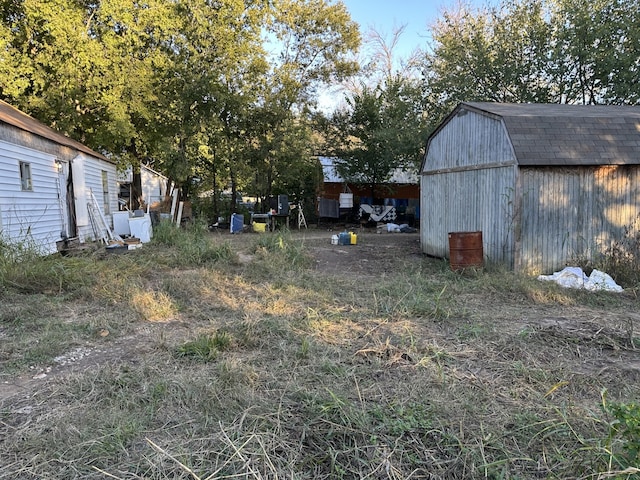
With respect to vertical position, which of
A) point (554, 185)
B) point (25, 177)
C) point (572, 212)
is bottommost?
point (572, 212)

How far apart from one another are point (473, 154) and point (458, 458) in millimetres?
7872

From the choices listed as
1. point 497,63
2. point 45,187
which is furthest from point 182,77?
point 497,63

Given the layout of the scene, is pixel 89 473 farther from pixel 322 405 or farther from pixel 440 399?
pixel 440 399

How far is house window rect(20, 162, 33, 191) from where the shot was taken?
9.16m

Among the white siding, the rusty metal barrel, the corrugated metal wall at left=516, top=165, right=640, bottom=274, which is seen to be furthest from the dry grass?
the white siding

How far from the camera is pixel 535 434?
246 cm

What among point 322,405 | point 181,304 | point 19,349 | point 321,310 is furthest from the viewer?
point 181,304

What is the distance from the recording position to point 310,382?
3.29m

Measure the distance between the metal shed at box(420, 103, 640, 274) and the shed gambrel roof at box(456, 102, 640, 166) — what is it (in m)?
0.02

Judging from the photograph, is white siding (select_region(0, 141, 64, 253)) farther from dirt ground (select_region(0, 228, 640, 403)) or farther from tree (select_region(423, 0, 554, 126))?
tree (select_region(423, 0, 554, 126))

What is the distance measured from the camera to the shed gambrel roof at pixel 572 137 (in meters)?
7.73

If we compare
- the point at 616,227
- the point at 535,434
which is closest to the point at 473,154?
the point at 616,227

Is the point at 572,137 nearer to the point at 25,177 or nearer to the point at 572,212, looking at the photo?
the point at 572,212

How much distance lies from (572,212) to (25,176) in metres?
11.3
